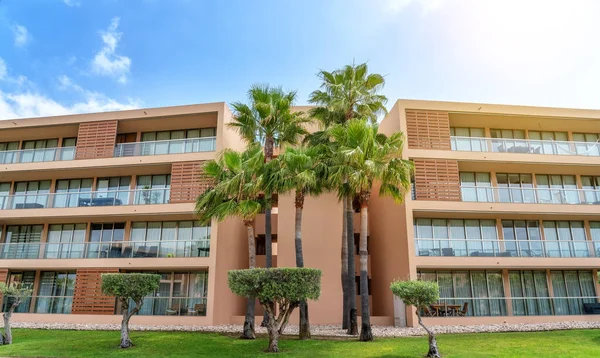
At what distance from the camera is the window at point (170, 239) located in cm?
2292

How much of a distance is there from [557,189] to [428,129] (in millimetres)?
7299

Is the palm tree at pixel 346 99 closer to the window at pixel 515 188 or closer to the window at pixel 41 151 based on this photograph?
the window at pixel 515 188

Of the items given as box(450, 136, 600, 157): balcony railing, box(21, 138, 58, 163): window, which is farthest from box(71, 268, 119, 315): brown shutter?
box(450, 136, 600, 157): balcony railing

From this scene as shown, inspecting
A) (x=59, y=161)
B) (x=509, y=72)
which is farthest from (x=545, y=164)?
(x=59, y=161)

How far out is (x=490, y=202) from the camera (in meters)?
22.7

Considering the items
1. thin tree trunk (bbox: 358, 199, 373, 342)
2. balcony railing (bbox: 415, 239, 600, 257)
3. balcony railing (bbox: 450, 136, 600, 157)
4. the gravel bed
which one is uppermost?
balcony railing (bbox: 450, 136, 600, 157)

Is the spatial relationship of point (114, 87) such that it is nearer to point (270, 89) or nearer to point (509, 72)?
point (270, 89)

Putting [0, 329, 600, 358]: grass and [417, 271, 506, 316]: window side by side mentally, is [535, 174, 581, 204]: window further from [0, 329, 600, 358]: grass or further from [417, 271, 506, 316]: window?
[0, 329, 600, 358]: grass

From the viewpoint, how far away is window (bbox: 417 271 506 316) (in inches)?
882

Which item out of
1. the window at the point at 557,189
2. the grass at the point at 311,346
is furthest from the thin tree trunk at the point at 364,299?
the window at the point at 557,189

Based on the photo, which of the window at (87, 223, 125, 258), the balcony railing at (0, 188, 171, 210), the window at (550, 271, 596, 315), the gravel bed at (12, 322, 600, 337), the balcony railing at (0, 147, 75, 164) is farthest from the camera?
the balcony railing at (0, 147, 75, 164)

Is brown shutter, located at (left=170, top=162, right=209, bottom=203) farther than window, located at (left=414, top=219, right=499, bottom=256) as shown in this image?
Yes

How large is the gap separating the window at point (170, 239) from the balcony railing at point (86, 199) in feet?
5.27

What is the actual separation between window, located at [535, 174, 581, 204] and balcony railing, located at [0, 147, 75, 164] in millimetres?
25593
